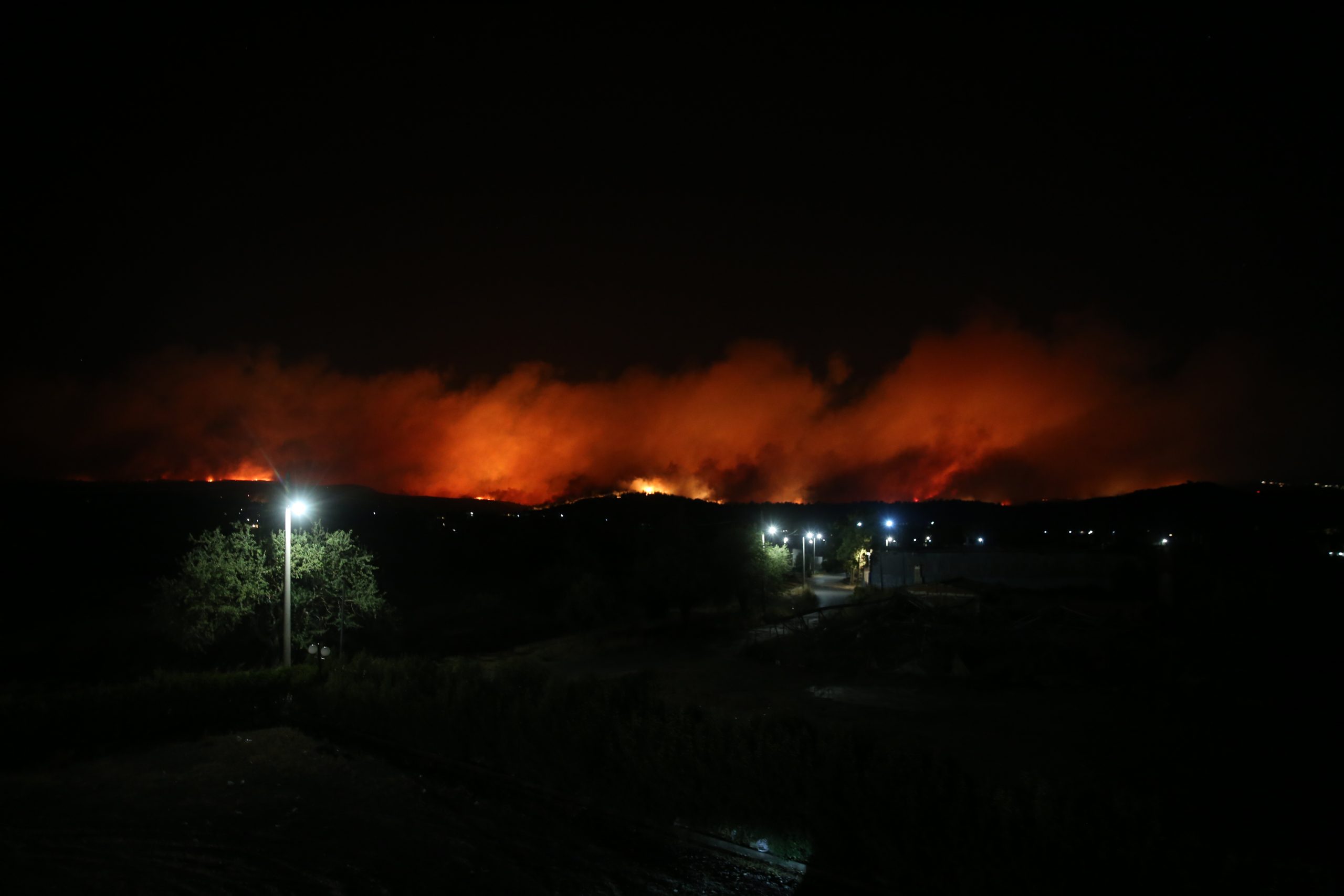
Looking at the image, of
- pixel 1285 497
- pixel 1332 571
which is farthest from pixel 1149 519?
pixel 1332 571

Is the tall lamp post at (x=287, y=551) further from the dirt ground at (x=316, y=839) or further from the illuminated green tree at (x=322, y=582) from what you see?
the dirt ground at (x=316, y=839)

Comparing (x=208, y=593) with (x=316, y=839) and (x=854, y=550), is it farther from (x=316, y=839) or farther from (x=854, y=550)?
(x=854, y=550)

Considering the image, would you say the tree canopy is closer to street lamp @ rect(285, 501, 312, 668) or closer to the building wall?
street lamp @ rect(285, 501, 312, 668)

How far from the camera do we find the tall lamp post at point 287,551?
2067 centimetres

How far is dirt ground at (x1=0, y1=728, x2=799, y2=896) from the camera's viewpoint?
10.1m

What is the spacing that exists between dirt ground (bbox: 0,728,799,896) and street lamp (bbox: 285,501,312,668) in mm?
6043

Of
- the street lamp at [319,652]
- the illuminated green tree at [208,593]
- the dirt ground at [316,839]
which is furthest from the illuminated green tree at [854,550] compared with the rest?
the dirt ground at [316,839]

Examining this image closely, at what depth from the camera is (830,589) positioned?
220ft

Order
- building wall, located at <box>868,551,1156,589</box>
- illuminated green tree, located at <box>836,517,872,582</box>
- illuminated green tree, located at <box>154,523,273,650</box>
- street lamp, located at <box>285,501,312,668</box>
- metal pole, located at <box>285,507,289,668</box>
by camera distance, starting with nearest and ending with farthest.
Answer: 1. street lamp, located at <box>285,501,312,668</box>
2. metal pole, located at <box>285,507,289,668</box>
3. illuminated green tree, located at <box>154,523,273,650</box>
4. building wall, located at <box>868,551,1156,589</box>
5. illuminated green tree, located at <box>836,517,872,582</box>

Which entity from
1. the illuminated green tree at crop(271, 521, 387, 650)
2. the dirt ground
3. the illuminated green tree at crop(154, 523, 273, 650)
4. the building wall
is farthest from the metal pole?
the building wall

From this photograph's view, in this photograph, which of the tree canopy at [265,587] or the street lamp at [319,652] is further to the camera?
the tree canopy at [265,587]

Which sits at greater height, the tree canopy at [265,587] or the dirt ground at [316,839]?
the tree canopy at [265,587]

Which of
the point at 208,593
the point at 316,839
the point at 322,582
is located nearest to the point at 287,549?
the point at 208,593

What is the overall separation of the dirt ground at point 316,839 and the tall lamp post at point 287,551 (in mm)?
6028
